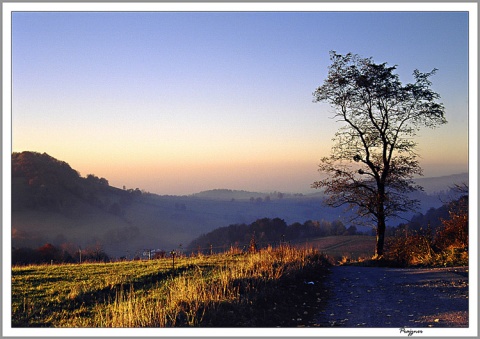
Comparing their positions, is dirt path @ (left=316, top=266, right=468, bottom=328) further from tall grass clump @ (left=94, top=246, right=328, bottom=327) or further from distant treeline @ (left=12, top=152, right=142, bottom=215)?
distant treeline @ (left=12, top=152, right=142, bottom=215)

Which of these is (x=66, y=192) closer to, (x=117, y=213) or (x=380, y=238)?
(x=117, y=213)

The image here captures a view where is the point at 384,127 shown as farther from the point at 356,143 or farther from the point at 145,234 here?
the point at 145,234

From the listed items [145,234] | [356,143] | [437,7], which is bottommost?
[145,234]

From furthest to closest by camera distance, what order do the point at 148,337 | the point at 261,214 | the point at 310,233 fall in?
the point at 310,233
the point at 261,214
the point at 148,337

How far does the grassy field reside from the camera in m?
10.4

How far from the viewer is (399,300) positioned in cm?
1231

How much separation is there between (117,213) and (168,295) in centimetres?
4905

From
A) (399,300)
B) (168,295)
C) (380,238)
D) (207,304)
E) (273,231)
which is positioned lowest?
(273,231)

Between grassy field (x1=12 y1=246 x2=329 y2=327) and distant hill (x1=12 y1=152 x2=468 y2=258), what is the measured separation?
79.0ft

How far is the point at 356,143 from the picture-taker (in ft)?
77.7

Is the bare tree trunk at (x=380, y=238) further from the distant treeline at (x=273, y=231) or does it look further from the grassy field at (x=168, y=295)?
the distant treeline at (x=273, y=231)

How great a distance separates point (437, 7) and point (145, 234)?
4349cm

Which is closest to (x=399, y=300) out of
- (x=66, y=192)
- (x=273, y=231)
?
(x=273, y=231)

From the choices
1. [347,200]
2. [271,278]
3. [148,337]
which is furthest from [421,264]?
[148,337]
